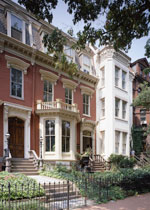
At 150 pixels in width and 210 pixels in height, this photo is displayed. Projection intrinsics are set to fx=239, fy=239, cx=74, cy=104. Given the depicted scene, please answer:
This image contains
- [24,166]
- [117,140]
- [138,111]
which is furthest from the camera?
[138,111]

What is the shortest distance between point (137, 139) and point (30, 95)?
13.7 meters

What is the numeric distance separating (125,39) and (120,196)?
23.5 ft

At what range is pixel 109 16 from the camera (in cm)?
962

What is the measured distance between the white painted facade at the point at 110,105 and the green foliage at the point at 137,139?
194 cm

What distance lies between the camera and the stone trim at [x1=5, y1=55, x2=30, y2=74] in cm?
1549

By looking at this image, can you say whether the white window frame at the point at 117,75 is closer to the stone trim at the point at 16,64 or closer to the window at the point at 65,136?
the window at the point at 65,136

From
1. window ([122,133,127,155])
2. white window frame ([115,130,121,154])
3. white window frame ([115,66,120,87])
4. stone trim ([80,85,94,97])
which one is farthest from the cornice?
window ([122,133,127,155])

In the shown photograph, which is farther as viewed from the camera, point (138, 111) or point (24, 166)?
point (138, 111)

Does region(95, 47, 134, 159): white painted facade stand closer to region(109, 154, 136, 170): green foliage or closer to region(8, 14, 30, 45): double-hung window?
region(109, 154, 136, 170): green foliage

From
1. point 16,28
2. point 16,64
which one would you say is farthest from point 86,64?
point 16,64

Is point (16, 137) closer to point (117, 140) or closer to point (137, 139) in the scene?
point (117, 140)

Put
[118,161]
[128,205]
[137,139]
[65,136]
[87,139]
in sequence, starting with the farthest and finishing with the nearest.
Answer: [137,139]
[87,139]
[118,161]
[65,136]
[128,205]

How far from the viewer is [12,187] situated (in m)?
9.25

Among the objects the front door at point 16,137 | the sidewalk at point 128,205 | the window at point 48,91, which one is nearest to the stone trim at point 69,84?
the window at point 48,91
